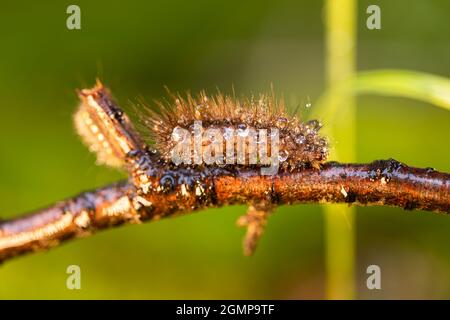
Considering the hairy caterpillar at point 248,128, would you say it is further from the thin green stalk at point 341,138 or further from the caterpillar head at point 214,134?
the thin green stalk at point 341,138

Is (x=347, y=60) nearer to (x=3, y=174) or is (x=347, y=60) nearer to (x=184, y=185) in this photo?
(x=184, y=185)

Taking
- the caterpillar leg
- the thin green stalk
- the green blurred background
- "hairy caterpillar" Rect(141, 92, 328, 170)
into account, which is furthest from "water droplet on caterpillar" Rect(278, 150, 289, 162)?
the green blurred background

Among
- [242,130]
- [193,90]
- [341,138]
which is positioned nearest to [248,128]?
[242,130]

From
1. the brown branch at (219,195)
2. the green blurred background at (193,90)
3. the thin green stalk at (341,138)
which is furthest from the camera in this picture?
the green blurred background at (193,90)

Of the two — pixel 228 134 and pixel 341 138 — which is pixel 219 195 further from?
pixel 341 138

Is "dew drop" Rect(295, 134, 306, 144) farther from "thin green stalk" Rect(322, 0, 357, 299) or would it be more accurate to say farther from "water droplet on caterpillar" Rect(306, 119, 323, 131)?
"thin green stalk" Rect(322, 0, 357, 299)

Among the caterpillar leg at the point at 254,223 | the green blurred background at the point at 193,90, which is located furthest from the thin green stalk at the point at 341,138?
the caterpillar leg at the point at 254,223
